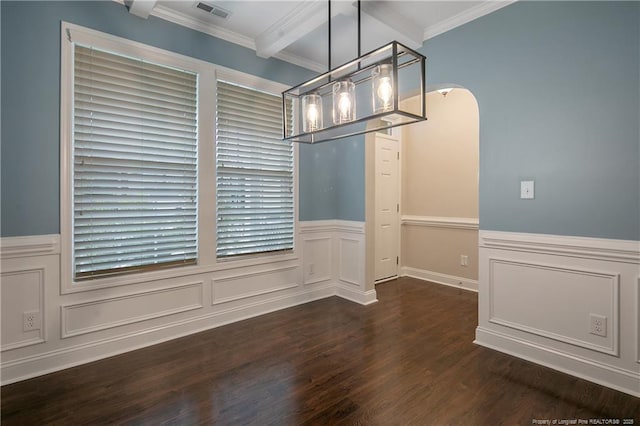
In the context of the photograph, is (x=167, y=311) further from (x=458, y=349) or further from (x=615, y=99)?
(x=615, y=99)

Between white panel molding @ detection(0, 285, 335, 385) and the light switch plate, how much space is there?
2478 mm

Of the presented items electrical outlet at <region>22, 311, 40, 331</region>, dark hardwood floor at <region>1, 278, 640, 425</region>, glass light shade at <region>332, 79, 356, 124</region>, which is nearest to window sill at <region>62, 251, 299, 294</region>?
→ electrical outlet at <region>22, 311, 40, 331</region>

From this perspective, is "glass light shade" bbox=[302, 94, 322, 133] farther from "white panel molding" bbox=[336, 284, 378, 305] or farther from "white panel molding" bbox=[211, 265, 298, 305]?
"white panel molding" bbox=[336, 284, 378, 305]

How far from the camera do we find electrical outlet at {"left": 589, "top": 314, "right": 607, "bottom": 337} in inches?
85.7

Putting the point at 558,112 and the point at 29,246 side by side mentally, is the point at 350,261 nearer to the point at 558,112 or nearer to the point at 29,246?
the point at 558,112

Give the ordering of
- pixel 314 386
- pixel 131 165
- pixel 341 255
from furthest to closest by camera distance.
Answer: pixel 341 255
pixel 131 165
pixel 314 386

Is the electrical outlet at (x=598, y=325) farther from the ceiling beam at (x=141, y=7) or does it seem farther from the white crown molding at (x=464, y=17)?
the ceiling beam at (x=141, y=7)

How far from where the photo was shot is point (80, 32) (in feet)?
7.86

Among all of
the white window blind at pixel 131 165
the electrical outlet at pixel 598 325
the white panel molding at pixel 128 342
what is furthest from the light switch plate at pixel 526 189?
the white window blind at pixel 131 165

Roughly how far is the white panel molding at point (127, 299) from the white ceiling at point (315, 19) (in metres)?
2.30

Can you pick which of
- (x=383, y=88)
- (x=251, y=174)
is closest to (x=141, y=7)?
(x=251, y=174)

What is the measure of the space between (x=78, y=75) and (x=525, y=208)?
3529 mm

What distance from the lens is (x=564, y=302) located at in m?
2.35

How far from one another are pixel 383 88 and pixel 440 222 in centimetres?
355
